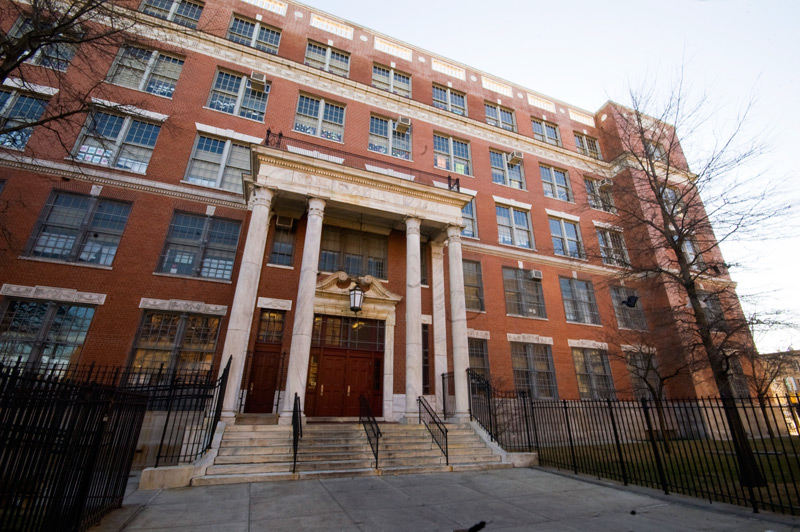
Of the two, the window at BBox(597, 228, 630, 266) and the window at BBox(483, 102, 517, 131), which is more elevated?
the window at BBox(483, 102, 517, 131)

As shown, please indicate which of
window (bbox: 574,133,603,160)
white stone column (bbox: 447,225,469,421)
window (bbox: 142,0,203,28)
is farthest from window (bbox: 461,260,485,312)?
window (bbox: 142,0,203,28)

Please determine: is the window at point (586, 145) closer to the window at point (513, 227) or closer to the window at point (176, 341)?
the window at point (513, 227)

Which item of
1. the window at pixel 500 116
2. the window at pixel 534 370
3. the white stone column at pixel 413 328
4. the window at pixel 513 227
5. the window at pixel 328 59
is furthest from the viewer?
the window at pixel 500 116

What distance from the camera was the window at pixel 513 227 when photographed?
2058 centimetres

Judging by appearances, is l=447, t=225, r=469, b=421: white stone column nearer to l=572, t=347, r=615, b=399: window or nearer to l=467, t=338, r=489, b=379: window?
l=467, t=338, r=489, b=379: window

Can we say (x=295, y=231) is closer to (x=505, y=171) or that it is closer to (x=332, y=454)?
(x=332, y=454)

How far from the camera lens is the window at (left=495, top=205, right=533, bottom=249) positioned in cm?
2058

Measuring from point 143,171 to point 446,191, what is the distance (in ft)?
41.7

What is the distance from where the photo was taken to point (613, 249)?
1392 centimetres

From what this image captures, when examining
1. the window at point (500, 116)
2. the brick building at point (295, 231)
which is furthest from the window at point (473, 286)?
the window at point (500, 116)

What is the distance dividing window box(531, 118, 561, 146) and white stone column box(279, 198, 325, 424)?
18837 millimetres

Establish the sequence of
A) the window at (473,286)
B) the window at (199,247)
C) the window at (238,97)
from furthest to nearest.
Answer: the window at (473,286), the window at (238,97), the window at (199,247)

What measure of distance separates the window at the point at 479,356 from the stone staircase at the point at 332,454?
579cm

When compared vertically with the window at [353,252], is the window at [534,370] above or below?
below
